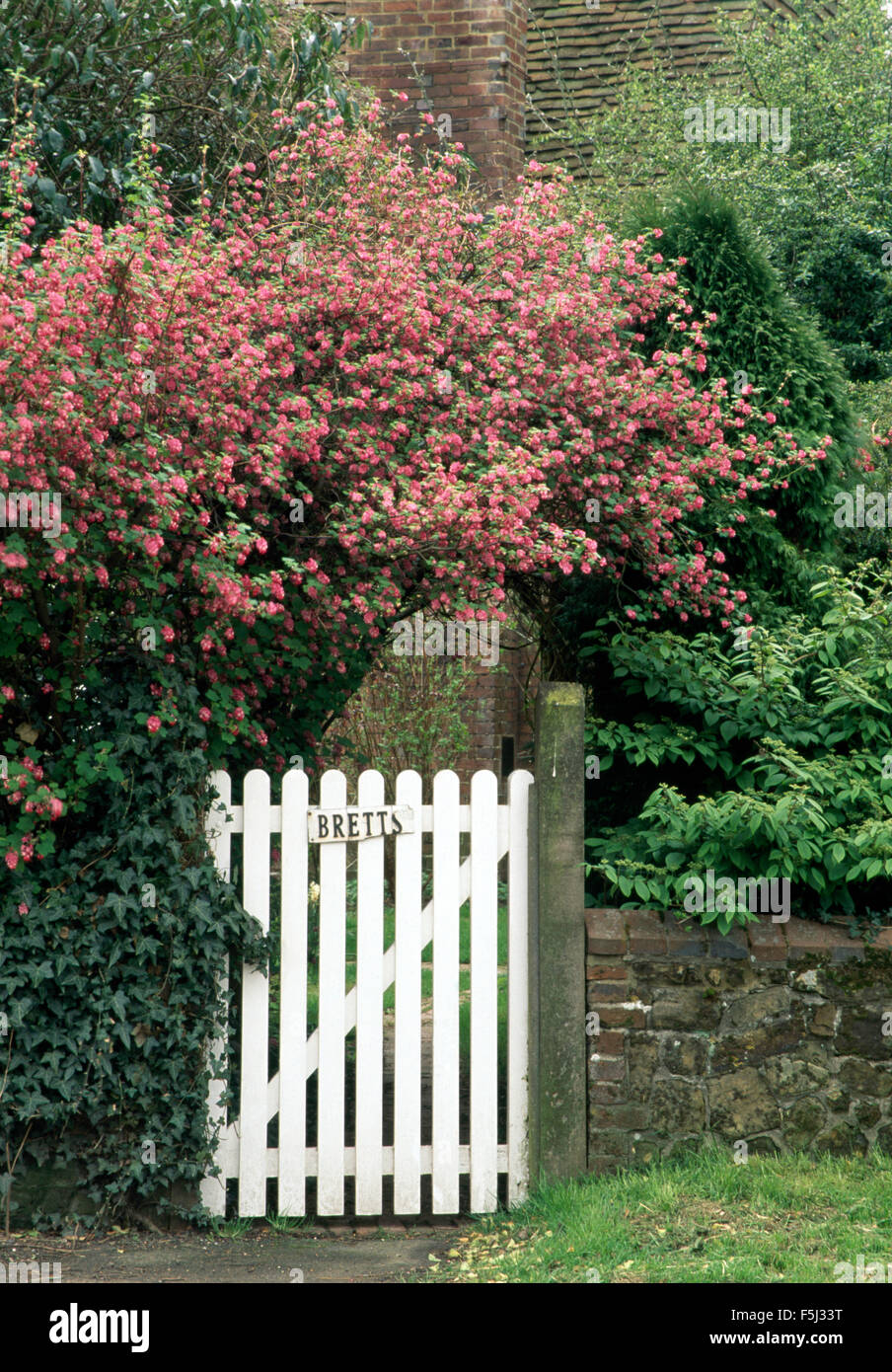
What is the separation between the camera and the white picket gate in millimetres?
4664

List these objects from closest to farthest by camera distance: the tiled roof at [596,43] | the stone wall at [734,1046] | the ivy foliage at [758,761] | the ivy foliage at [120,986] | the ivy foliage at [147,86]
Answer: the ivy foliage at [120,986] < the stone wall at [734,1046] < the ivy foliage at [758,761] < the ivy foliage at [147,86] < the tiled roof at [596,43]

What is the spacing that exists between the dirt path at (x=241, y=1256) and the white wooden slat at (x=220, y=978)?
0.14 meters

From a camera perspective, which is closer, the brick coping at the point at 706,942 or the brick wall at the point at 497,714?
the brick coping at the point at 706,942

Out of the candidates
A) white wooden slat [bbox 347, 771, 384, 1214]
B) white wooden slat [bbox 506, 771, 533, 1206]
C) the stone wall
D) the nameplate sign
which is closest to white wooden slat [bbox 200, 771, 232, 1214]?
the nameplate sign

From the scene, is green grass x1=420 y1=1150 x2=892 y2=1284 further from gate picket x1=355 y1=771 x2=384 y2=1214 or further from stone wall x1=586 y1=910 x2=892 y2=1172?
gate picket x1=355 y1=771 x2=384 y2=1214

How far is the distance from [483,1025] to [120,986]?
50.9 inches

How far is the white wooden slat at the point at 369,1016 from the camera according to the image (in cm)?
469

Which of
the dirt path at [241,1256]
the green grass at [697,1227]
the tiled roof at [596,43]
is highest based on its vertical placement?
the tiled roof at [596,43]

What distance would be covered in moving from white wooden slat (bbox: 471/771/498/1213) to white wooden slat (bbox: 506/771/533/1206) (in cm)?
7

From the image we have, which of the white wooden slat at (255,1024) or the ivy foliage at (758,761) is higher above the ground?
the ivy foliage at (758,761)

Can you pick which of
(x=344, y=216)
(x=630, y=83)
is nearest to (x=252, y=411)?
(x=344, y=216)

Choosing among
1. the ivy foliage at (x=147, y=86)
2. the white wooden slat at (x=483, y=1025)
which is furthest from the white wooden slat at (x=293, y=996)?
the ivy foliage at (x=147, y=86)

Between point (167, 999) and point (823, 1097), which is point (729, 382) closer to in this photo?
point (823, 1097)

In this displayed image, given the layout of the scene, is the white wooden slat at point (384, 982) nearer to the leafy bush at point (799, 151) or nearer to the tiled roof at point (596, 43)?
the leafy bush at point (799, 151)
